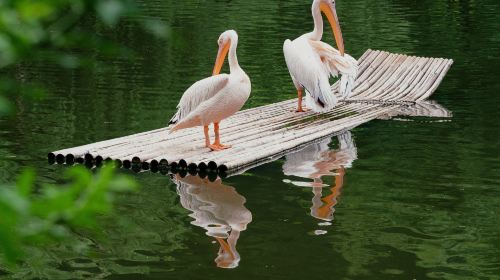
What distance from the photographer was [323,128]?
1120 centimetres

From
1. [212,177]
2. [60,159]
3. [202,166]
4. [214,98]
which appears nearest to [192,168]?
[202,166]

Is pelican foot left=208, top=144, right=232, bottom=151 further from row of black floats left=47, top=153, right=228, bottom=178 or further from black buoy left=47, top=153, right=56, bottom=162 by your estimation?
black buoy left=47, top=153, right=56, bottom=162

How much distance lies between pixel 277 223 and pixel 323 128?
144 inches

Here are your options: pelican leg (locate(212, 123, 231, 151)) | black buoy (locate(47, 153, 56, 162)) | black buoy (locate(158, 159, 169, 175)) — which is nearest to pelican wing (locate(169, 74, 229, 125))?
pelican leg (locate(212, 123, 231, 151))

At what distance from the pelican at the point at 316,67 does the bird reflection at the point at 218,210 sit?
9.08 feet

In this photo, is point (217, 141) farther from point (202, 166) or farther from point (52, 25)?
point (52, 25)

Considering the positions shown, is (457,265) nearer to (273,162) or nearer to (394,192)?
(394,192)

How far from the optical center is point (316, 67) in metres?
11.4

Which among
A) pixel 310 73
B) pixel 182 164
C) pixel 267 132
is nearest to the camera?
pixel 182 164

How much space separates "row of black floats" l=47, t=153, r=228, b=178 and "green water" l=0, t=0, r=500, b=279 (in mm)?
132

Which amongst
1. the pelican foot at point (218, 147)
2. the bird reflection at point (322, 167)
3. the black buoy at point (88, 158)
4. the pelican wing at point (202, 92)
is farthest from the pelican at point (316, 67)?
the black buoy at point (88, 158)

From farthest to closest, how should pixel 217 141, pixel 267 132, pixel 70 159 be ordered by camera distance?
pixel 267 132 → pixel 217 141 → pixel 70 159

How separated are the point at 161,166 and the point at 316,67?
295cm

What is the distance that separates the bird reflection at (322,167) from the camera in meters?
8.35
